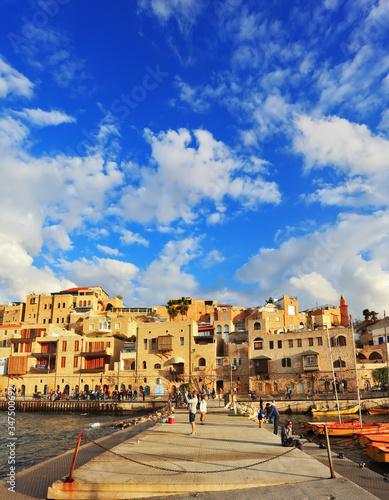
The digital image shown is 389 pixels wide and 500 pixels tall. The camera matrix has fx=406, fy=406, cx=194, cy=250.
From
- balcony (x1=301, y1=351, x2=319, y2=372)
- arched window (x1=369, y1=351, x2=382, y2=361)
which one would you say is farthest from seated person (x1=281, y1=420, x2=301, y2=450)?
arched window (x1=369, y1=351, x2=382, y2=361)

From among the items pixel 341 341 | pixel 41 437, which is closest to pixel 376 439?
pixel 41 437

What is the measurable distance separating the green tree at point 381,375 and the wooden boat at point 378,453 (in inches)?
1389

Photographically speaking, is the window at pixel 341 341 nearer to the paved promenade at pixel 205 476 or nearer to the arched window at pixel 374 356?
the arched window at pixel 374 356

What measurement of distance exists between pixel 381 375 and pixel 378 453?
36.6 meters

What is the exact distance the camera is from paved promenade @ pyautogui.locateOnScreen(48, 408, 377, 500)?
10.2 metres

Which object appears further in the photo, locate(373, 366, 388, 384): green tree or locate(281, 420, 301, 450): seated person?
locate(373, 366, 388, 384): green tree

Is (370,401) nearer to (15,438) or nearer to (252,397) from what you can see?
(252,397)

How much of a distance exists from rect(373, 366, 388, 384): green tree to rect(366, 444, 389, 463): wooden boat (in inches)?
1389

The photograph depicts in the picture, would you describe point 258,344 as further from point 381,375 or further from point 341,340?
point 381,375

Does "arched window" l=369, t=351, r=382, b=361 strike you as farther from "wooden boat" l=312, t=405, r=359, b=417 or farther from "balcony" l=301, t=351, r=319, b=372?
"wooden boat" l=312, t=405, r=359, b=417

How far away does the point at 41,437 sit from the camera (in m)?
31.4

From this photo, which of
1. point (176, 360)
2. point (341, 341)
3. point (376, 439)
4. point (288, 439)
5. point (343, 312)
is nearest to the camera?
point (288, 439)

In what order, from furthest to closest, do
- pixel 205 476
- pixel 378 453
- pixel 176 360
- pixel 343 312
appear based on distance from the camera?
pixel 343 312
pixel 176 360
pixel 378 453
pixel 205 476

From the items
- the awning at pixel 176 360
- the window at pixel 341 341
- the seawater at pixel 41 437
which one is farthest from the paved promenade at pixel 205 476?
the awning at pixel 176 360
